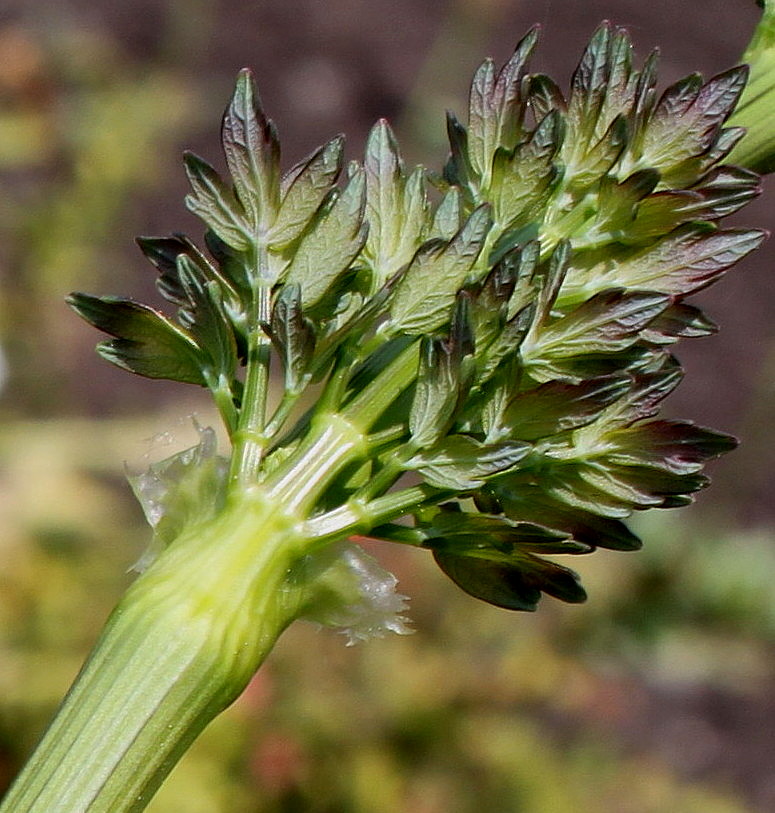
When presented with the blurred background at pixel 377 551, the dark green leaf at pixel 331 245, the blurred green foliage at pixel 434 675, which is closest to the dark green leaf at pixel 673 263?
the dark green leaf at pixel 331 245

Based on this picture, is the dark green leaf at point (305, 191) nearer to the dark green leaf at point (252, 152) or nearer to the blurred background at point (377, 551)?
the dark green leaf at point (252, 152)

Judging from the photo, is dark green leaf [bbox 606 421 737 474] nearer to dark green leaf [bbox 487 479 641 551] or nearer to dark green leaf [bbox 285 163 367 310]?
dark green leaf [bbox 487 479 641 551]

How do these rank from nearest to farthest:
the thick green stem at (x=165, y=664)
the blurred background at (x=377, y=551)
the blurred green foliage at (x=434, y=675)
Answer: the thick green stem at (x=165, y=664) → the blurred green foliage at (x=434, y=675) → the blurred background at (x=377, y=551)

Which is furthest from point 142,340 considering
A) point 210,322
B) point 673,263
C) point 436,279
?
point 673,263

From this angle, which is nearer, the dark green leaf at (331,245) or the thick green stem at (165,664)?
the thick green stem at (165,664)

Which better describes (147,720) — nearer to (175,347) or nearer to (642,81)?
(175,347)

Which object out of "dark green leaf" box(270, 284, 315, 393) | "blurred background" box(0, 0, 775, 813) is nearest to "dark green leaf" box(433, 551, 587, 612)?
"dark green leaf" box(270, 284, 315, 393)

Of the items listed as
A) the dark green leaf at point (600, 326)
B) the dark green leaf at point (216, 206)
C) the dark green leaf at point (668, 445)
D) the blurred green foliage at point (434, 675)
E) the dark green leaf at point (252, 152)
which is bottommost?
the blurred green foliage at point (434, 675)

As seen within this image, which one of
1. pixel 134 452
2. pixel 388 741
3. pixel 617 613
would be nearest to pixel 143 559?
pixel 388 741
